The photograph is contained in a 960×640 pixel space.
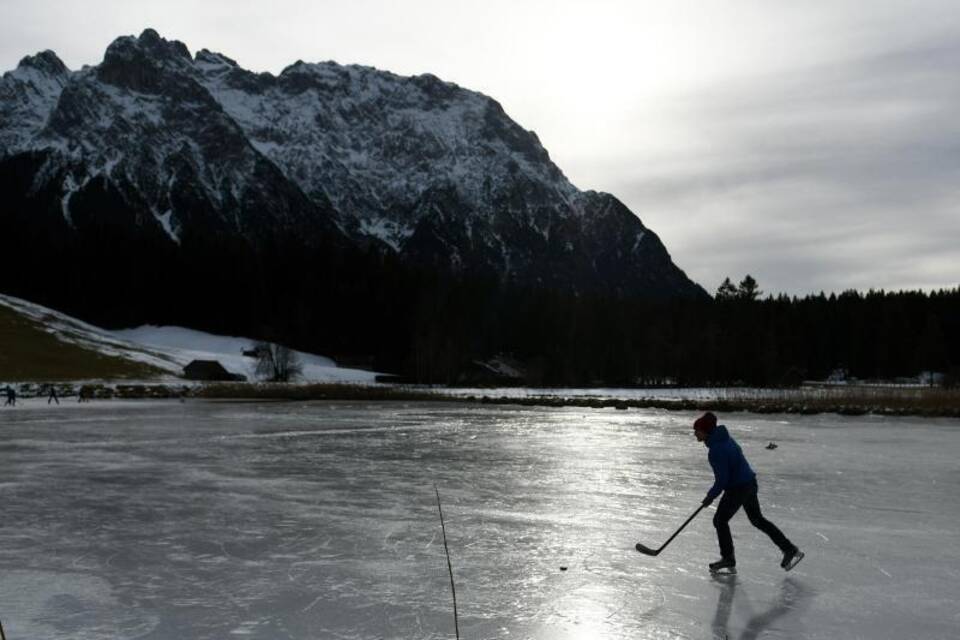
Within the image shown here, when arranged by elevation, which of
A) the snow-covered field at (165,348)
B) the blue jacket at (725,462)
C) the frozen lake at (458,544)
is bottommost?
the frozen lake at (458,544)

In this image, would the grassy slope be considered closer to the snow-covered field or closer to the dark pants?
the snow-covered field

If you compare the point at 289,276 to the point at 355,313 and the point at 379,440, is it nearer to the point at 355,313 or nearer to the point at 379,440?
the point at 355,313

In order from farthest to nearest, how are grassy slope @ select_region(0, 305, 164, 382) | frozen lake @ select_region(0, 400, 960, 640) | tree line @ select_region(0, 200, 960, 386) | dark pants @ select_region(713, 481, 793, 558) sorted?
tree line @ select_region(0, 200, 960, 386), grassy slope @ select_region(0, 305, 164, 382), dark pants @ select_region(713, 481, 793, 558), frozen lake @ select_region(0, 400, 960, 640)

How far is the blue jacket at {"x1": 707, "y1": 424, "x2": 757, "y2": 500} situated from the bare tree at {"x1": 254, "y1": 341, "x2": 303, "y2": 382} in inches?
3428

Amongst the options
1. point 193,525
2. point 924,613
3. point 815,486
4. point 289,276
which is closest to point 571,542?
point 924,613

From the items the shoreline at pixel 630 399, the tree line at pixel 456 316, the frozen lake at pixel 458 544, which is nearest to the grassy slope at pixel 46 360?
the shoreline at pixel 630 399

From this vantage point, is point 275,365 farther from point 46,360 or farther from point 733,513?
point 733,513

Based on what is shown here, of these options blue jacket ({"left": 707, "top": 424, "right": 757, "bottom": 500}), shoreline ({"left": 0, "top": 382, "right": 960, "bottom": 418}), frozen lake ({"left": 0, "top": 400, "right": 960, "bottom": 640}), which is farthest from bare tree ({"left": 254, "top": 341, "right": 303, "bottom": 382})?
blue jacket ({"left": 707, "top": 424, "right": 757, "bottom": 500})

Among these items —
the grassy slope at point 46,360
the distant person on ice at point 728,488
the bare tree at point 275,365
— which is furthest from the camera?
the bare tree at point 275,365

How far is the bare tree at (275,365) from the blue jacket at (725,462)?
87.1m

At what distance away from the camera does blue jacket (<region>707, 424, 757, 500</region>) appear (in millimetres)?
9906

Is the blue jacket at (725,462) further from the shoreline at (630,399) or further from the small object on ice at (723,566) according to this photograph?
the shoreline at (630,399)

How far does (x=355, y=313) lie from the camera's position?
137250mm

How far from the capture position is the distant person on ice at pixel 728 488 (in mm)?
9891
